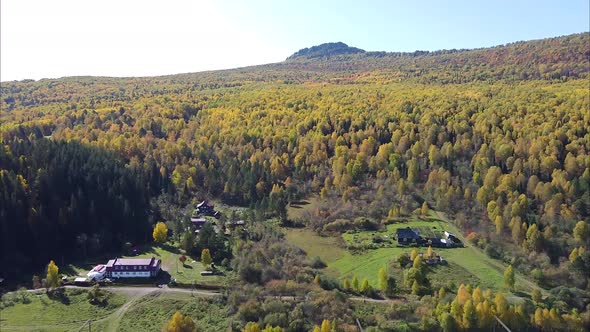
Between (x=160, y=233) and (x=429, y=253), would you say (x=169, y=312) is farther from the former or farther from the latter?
(x=429, y=253)

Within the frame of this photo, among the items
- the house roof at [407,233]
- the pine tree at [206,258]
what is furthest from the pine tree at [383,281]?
the pine tree at [206,258]

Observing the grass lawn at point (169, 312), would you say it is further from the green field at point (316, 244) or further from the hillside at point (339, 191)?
the green field at point (316, 244)

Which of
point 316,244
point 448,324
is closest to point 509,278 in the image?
point 448,324

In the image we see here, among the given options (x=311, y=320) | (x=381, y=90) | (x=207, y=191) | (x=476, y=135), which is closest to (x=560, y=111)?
(x=476, y=135)

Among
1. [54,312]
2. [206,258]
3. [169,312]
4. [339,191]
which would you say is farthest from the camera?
[339,191]

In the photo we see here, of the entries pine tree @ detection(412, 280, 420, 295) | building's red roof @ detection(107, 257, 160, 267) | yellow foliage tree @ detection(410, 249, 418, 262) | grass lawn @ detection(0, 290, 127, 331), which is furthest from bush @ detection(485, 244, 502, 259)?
grass lawn @ detection(0, 290, 127, 331)
